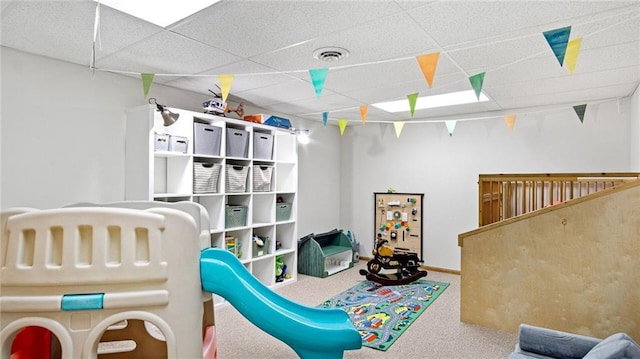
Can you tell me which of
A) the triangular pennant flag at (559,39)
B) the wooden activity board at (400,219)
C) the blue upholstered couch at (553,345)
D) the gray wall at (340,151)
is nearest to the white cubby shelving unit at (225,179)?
the gray wall at (340,151)

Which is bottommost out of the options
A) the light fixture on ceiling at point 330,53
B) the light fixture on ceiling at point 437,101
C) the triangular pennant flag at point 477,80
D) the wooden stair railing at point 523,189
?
the wooden stair railing at point 523,189

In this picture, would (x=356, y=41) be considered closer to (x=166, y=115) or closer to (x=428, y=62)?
(x=428, y=62)

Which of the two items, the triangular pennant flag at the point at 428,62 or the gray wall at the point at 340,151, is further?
the gray wall at the point at 340,151

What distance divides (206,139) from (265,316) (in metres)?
2.42

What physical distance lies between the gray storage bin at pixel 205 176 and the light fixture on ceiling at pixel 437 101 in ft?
6.87

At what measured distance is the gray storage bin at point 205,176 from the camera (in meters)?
3.50

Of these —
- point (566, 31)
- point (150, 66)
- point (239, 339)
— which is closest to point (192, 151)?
point (150, 66)

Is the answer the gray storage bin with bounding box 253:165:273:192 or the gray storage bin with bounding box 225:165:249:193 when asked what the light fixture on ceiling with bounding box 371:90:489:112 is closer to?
the gray storage bin with bounding box 253:165:273:192

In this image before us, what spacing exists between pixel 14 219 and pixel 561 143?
17.2 feet

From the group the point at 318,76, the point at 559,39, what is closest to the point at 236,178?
the point at 318,76

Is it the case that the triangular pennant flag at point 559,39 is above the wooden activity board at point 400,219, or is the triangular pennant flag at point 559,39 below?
above

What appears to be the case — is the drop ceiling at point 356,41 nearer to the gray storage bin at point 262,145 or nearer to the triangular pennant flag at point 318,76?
the triangular pennant flag at point 318,76

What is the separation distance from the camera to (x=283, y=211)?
4.57 meters

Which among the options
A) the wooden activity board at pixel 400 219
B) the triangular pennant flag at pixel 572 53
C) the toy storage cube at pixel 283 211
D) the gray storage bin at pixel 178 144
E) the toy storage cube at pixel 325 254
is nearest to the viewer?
the triangular pennant flag at pixel 572 53
